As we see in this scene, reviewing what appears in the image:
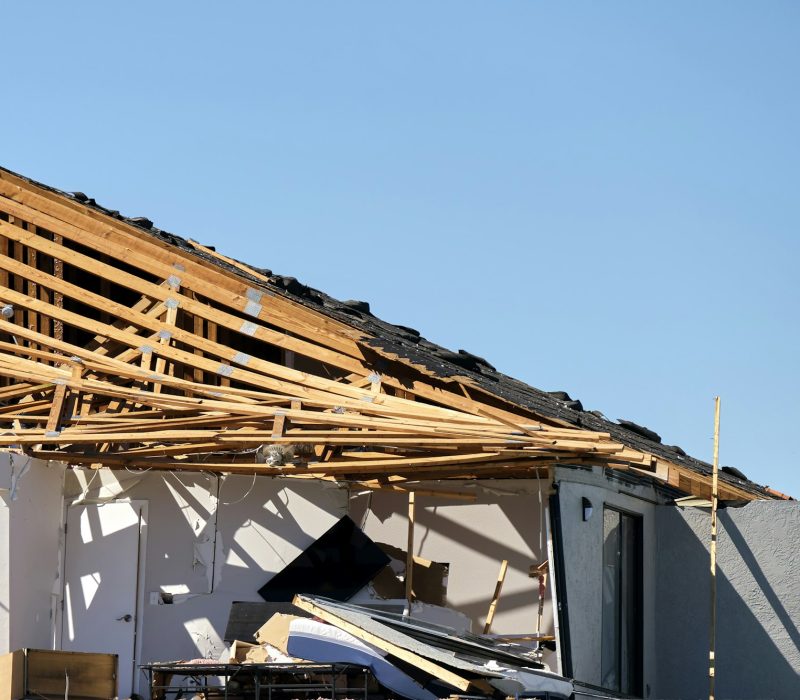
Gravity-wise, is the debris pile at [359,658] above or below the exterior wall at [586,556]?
below

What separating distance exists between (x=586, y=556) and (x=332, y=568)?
2877 mm

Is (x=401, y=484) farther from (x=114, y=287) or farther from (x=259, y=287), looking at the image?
(x=114, y=287)

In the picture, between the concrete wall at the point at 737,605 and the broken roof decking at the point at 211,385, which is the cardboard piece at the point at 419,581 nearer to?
the broken roof decking at the point at 211,385

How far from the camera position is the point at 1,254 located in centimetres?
1591

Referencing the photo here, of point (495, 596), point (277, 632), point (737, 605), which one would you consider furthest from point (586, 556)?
point (277, 632)

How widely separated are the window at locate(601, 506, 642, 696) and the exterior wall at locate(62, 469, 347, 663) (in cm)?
322

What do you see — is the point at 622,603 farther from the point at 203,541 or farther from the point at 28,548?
the point at 28,548

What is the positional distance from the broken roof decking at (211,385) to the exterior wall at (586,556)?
475 millimetres

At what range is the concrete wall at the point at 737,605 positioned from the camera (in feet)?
52.6

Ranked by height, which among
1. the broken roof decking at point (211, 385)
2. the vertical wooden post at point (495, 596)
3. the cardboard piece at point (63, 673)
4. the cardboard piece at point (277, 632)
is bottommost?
the cardboard piece at point (63, 673)

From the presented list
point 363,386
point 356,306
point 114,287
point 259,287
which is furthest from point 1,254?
point 356,306

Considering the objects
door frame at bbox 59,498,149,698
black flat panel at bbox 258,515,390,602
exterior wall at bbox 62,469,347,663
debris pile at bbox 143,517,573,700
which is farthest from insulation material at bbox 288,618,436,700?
door frame at bbox 59,498,149,698

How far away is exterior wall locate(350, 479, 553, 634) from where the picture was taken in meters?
16.0

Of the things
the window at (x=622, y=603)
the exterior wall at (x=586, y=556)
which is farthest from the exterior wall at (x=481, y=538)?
the window at (x=622, y=603)
